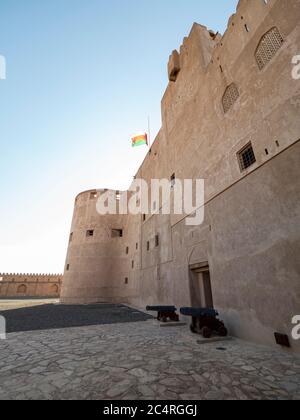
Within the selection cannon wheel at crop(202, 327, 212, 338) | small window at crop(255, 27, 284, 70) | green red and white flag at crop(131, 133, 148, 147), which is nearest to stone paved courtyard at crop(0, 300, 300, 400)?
cannon wheel at crop(202, 327, 212, 338)

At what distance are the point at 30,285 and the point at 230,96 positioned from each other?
48.0m

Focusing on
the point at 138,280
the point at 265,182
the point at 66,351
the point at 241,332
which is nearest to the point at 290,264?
the point at 265,182

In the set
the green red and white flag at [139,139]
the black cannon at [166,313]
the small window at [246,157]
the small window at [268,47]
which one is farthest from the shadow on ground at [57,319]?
the green red and white flag at [139,139]

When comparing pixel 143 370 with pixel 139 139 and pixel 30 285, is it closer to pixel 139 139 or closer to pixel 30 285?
pixel 139 139

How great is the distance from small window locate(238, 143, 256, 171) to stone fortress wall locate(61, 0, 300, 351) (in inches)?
1.5

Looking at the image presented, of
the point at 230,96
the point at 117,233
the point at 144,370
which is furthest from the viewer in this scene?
the point at 117,233

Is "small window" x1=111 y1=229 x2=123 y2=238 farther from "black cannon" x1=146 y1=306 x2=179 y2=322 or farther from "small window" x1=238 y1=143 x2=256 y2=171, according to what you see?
"small window" x1=238 y1=143 x2=256 y2=171

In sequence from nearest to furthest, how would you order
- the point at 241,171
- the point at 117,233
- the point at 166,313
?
the point at 241,171 < the point at 166,313 < the point at 117,233

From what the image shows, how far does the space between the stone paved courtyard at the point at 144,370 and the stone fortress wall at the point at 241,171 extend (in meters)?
1.37

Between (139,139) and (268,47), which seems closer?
(268,47)

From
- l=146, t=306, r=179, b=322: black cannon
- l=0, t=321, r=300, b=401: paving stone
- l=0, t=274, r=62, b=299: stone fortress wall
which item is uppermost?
l=0, t=274, r=62, b=299: stone fortress wall

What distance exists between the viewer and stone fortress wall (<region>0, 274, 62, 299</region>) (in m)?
38.9

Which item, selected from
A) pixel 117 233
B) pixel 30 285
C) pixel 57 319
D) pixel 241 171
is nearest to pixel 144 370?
pixel 241 171

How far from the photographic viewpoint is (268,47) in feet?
20.7
